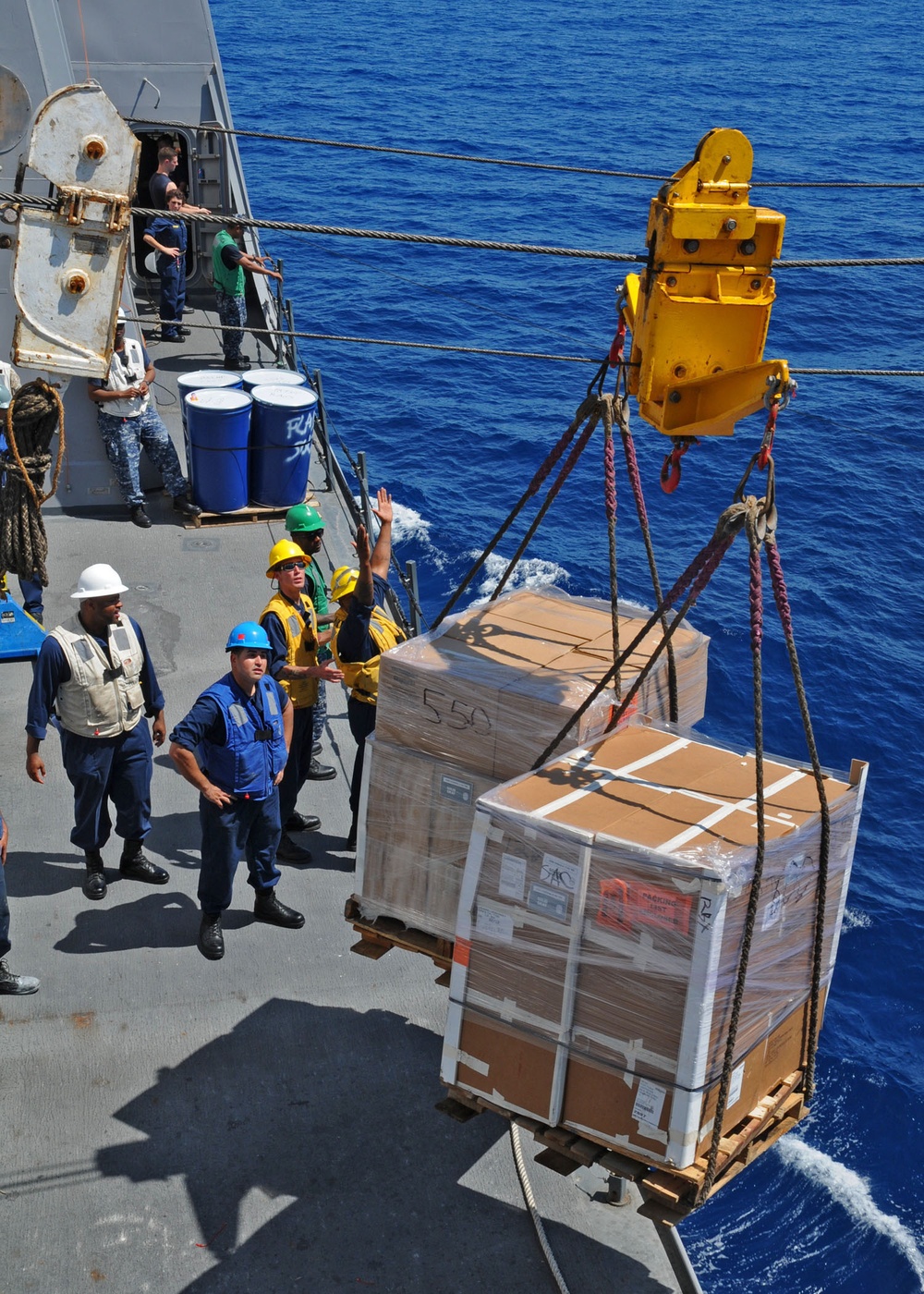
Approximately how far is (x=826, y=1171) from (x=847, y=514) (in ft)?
42.0

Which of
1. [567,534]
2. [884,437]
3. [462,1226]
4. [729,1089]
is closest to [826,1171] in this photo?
[462,1226]

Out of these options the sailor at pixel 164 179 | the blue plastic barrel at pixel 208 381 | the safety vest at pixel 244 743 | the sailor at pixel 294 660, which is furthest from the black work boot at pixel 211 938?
the sailor at pixel 164 179

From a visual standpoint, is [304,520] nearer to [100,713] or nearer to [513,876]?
[100,713]

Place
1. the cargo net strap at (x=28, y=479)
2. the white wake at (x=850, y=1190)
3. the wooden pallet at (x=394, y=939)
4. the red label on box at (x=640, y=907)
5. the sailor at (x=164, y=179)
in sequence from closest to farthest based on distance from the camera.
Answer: the red label on box at (x=640, y=907) → the wooden pallet at (x=394, y=939) → the cargo net strap at (x=28, y=479) → the white wake at (x=850, y=1190) → the sailor at (x=164, y=179)

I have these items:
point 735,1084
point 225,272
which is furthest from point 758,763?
point 225,272

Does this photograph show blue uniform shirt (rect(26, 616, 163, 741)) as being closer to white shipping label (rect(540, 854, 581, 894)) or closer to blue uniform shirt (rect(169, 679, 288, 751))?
blue uniform shirt (rect(169, 679, 288, 751))

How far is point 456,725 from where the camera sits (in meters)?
5.58

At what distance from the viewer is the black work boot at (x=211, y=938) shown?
7270 millimetres

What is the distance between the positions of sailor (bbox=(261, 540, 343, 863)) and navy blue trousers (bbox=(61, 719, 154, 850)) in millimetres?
878

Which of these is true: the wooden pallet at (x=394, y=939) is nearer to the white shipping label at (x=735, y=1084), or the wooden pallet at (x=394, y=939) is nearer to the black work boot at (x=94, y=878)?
the white shipping label at (x=735, y=1084)

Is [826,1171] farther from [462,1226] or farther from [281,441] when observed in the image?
[281,441]

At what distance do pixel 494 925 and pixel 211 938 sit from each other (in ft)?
9.28

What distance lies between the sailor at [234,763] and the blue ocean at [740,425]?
9.81 feet

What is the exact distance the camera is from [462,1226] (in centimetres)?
581
